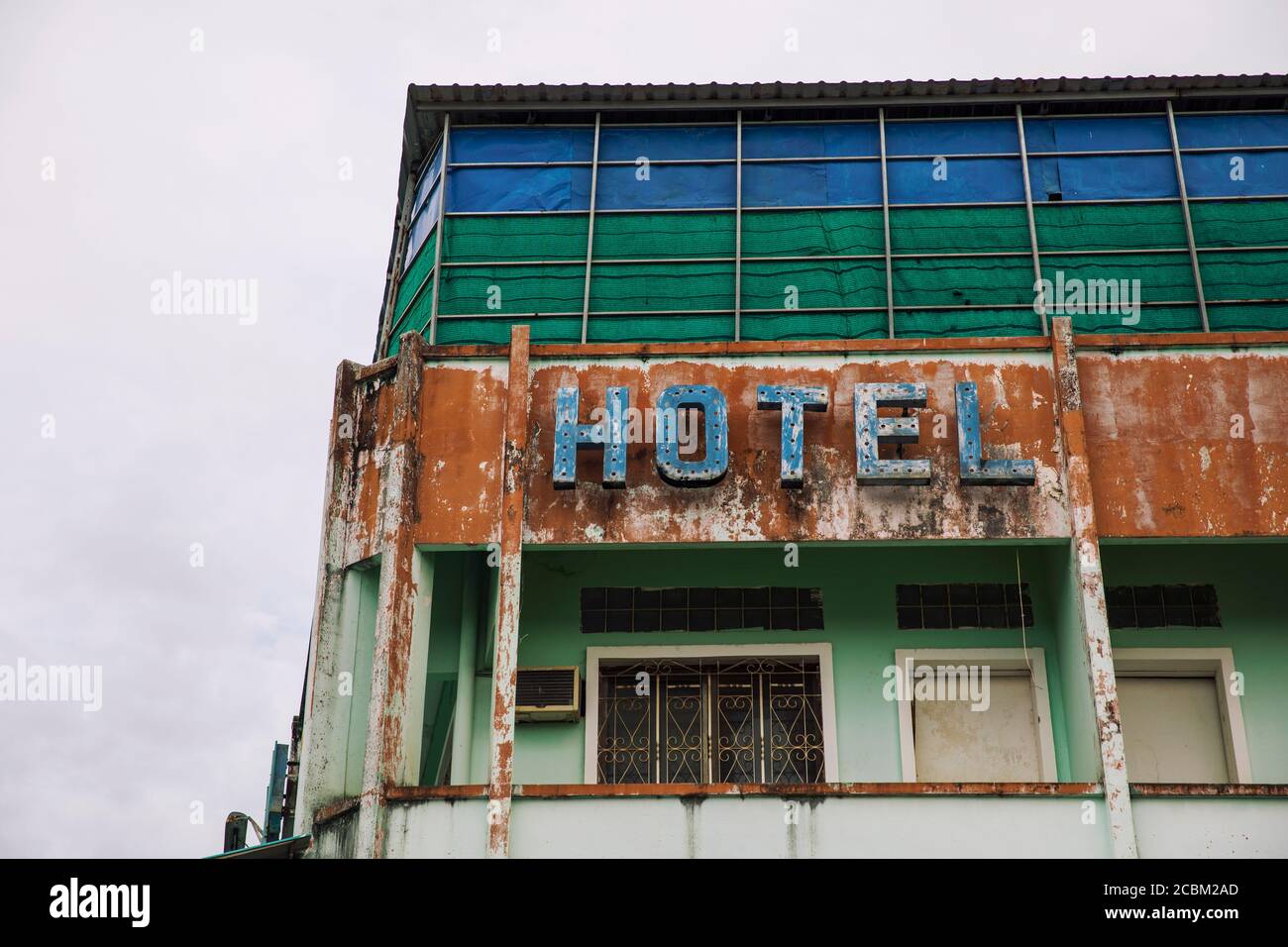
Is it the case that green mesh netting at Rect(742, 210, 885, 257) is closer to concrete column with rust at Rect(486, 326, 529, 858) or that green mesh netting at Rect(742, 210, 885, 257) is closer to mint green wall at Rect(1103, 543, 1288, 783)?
concrete column with rust at Rect(486, 326, 529, 858)

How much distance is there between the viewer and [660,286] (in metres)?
18.8

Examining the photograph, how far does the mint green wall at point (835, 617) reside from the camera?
16.8 meters

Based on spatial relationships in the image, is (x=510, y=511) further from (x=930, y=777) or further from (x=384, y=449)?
(x=930, y=777)

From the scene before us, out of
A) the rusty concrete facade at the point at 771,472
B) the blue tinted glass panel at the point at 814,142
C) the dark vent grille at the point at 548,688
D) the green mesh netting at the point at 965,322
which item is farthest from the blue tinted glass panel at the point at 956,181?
the dark vent grille at the point at 548,688

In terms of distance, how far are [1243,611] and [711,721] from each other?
6.20 m

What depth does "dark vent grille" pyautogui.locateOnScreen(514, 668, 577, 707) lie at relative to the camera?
666 inches

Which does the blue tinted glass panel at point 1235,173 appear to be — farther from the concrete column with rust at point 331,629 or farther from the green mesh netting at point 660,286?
the concrete column with rust at point 331,629

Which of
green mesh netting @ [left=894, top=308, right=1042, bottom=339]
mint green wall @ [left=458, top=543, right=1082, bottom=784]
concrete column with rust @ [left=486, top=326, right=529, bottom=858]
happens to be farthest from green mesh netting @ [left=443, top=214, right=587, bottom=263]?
green mesh netting @ [left=894, top=308, right=1042, bottom=339]

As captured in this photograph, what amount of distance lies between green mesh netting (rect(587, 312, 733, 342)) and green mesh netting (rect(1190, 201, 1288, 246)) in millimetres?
6084

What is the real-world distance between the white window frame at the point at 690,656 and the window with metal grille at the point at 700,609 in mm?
257

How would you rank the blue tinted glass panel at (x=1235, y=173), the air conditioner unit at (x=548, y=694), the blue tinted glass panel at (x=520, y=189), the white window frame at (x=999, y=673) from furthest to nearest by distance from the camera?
the blue tinted glass panel at (x=520, y=189) < the blue tinted glass panel at (x=1235, y=173) < the air conditioner unit at (x=548, y=694) < the white window frame at (x=999, y=673)
